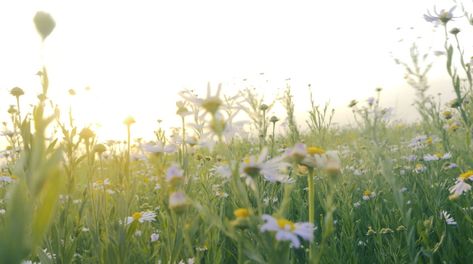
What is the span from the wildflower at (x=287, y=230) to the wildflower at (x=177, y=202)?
0.25 meters

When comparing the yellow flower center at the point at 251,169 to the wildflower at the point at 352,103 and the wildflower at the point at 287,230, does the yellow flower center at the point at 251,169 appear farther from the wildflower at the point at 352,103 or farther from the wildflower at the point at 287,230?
the wildflower at the point at 352,103

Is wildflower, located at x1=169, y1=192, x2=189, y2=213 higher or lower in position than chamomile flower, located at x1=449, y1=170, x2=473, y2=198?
higher

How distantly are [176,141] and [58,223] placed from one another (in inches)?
23.2

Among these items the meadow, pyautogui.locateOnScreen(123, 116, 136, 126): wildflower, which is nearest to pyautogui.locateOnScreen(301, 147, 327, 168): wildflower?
the meadow

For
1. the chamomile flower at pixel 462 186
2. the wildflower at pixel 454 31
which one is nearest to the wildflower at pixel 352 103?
the wildflower at pixel 454 31

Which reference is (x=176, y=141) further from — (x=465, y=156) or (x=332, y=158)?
(x=465, y=156)

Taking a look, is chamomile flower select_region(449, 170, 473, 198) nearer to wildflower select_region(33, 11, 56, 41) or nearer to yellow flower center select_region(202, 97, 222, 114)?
yellow flower center select_region(202, 97, 222, 114)

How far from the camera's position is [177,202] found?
3.34 ft

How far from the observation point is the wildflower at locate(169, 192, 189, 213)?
1.02m

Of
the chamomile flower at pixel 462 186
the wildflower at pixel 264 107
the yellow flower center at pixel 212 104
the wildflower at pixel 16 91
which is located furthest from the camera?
the wildflower at pixel 264 107

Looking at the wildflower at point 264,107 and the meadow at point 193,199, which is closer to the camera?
the meadow at point 193,199

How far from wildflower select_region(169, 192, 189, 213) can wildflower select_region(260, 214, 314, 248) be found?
0.83ft

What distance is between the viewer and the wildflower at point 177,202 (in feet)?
3.33

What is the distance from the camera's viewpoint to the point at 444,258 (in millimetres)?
2014
